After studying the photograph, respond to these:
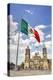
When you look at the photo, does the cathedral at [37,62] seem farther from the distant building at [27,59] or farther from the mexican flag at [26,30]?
the mexican flag at [26,30]

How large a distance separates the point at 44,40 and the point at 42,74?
0.84 ft

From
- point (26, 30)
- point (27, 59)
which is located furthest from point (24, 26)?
point (27, 59)

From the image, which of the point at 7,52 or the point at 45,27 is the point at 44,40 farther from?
the point at 7,52

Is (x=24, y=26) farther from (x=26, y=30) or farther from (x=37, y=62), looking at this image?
(x=37, y=62)

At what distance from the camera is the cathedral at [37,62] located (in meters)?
1.60

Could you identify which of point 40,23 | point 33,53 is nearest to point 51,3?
point 40,23

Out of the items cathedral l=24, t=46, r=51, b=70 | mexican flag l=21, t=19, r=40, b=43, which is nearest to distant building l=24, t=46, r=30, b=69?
cathedral l=24, t=46, r=51, b=70

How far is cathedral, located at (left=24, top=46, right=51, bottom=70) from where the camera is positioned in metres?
1.60

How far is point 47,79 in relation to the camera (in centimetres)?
163

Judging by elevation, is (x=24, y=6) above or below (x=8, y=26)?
above

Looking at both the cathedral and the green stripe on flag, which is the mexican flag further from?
the cathedral

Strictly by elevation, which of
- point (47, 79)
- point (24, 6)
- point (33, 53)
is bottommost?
point (47, 79)

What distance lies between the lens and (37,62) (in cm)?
162

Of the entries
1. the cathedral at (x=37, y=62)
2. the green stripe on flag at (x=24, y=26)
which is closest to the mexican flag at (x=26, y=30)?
the green stripe on flag at (x=24, y=26)
